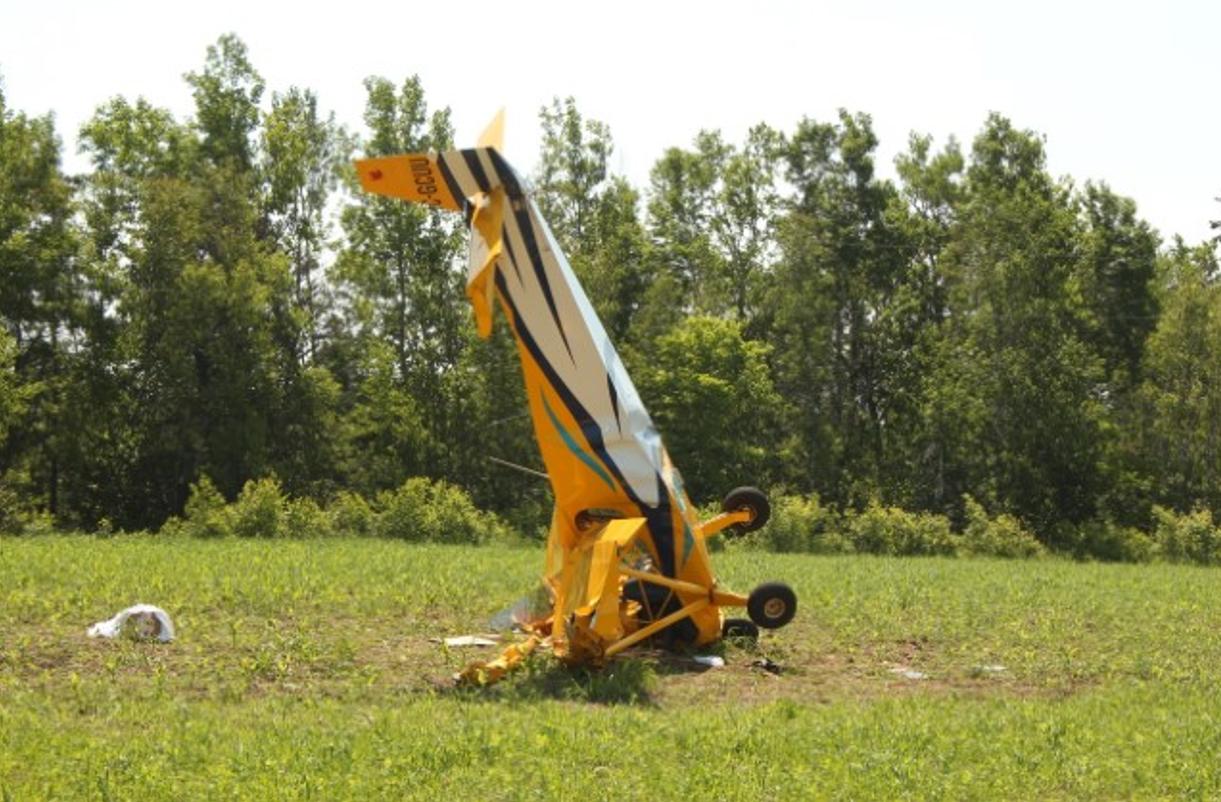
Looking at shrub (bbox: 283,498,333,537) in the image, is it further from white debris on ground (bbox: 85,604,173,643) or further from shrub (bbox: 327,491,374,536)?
white debris on ground (bbox: 85,604,173,643)

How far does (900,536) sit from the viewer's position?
121ft

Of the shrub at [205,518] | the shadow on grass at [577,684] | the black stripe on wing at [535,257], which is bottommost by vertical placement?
the shadow on grass at [577,684]

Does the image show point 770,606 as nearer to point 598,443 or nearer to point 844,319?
point 598,443

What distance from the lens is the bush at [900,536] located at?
36.6 meters

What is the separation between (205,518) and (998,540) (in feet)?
65.0

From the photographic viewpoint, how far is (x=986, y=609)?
20172 millimetres

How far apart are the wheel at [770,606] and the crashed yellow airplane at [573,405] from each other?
0.02 m

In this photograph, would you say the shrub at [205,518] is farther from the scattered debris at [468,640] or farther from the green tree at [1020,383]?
the green tree at [1020,383]

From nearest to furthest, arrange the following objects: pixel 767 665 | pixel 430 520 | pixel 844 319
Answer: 1. pixel 767 665
2. pixel 430 520
3. pixel 844 319

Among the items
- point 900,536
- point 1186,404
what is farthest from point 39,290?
point 1186,404

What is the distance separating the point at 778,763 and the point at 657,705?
2.75 m

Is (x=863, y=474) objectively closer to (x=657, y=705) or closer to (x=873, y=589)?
(x=873, y=589)

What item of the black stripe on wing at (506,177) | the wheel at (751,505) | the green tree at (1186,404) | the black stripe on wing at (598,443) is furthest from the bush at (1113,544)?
the black stripe on wing at (506,177)

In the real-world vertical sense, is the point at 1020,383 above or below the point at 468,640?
above
